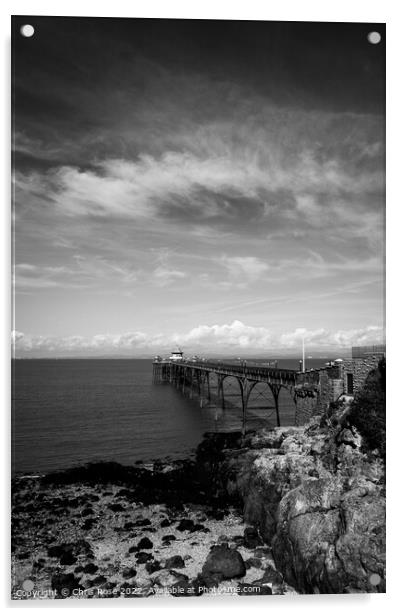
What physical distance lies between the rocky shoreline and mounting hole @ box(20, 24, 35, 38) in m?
11.5

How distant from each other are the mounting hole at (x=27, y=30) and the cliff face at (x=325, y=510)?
44.2 feet

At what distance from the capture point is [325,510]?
975cm

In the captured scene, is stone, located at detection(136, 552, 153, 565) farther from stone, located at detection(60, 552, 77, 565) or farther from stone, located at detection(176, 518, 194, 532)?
stone, located at detection(176, 518, 194, 532)

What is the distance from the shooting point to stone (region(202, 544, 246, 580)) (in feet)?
31.8

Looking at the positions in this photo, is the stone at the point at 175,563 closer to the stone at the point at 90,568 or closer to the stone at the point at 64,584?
the stone at the point at 90,568

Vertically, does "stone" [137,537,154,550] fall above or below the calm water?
above

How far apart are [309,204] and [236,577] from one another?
32.8 feet

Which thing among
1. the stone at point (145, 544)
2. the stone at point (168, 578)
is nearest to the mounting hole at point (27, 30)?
the stone at point (168, 578)

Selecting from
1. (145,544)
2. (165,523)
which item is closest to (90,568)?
(145,544)

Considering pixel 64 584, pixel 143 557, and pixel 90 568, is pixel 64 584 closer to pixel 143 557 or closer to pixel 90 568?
pixel 90 568

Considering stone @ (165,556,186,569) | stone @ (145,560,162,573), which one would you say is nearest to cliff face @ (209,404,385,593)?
stone @ (165,556,186,569)

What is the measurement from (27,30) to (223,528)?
15250mm

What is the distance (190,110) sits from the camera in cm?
1023
